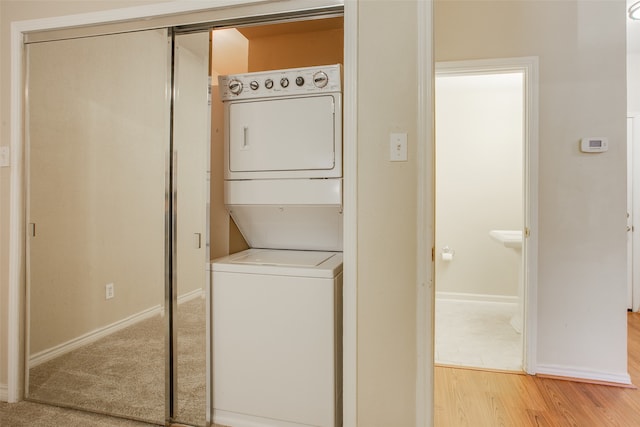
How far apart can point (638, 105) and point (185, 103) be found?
431cm

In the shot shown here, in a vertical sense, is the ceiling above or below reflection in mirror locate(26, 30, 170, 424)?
above

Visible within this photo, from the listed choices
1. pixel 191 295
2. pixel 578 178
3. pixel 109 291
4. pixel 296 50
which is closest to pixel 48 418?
pixel 109 291

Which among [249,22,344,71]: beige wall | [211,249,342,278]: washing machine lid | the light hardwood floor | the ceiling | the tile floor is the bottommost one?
the light hardwood floor

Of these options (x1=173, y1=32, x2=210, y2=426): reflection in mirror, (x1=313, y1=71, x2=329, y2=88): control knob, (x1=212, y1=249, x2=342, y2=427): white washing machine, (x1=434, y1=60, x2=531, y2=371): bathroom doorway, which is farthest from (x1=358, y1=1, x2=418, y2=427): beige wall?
(x1=434, y1=60, x2=531, y2=371): bathroom doorway

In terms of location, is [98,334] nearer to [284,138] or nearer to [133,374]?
[133,374]

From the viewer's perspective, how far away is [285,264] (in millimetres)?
1734

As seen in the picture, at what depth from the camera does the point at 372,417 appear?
4.97 feet

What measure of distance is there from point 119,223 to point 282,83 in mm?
1107

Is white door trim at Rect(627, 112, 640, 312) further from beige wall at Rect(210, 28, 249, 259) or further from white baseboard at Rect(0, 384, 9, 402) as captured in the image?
white baseboard at Rect(0, 384, 9, 402)

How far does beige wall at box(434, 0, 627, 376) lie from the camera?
227 centimetres

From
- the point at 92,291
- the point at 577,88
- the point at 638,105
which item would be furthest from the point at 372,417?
the point at 638,105

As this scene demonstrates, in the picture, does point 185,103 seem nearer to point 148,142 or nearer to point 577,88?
point 148,142

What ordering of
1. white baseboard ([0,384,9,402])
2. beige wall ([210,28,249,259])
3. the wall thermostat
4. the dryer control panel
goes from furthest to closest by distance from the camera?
the wall thermostat
white baseboard ([0,384,9,402])
beige wall ([210,28,249,259])
the dryer control panel

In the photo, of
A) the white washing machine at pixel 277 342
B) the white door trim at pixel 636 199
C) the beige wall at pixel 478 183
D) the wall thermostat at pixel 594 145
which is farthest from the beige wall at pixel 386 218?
the white door trim at pixel 636 199
